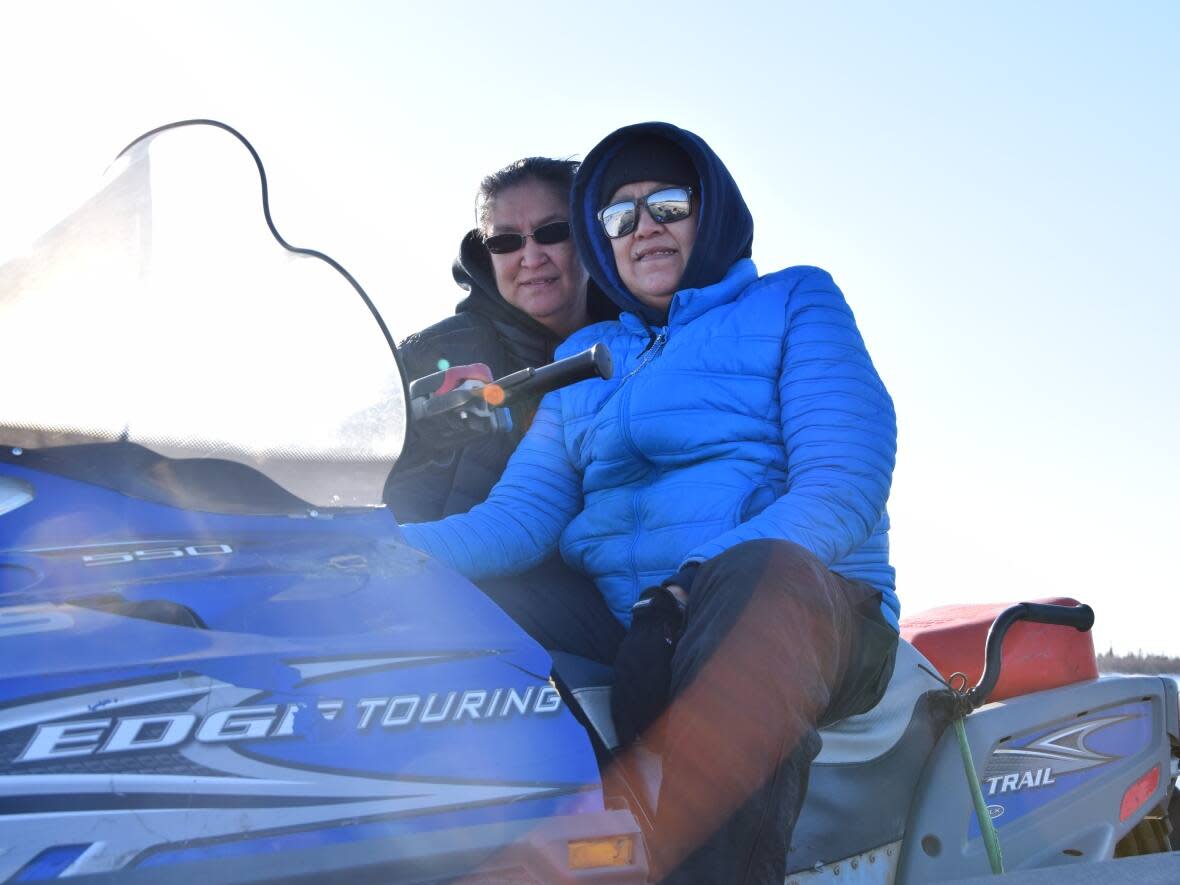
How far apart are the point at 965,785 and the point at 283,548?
155cm

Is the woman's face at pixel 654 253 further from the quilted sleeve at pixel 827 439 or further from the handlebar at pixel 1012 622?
the handlebar at pixel 1012 622

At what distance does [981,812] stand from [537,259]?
200cm

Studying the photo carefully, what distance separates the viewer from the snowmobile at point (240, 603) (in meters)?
1.50

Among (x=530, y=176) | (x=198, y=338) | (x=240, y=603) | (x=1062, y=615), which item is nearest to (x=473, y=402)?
(x=198, y=338)

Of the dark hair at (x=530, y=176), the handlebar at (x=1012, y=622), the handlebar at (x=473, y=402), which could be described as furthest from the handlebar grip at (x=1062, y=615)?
the dark hair at (x=530, y=176)

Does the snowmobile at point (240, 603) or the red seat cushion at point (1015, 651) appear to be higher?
the snowmobile at point (240, 603)

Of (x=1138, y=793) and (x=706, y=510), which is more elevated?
(x=706, y=510)

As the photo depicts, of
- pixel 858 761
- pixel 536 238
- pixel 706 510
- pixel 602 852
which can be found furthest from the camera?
pixel 536 238

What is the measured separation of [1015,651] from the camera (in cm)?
287

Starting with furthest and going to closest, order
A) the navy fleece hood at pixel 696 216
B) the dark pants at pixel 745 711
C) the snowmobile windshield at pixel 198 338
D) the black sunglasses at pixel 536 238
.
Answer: the black sunglasses at pixel 536 238 → the navy fleece hood at pixel 696 216 → the dark pants at pixel 745 711 → the snowmobile windshield at pixel 198 338

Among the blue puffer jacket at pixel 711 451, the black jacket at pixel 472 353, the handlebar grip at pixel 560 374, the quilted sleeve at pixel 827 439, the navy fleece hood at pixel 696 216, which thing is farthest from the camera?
the black jacket at pixel 472 353

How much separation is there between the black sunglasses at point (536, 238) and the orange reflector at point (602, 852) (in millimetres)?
2249

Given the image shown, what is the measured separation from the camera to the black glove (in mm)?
2107

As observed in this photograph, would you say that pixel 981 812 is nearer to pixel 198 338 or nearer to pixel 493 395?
pixel 493 395
